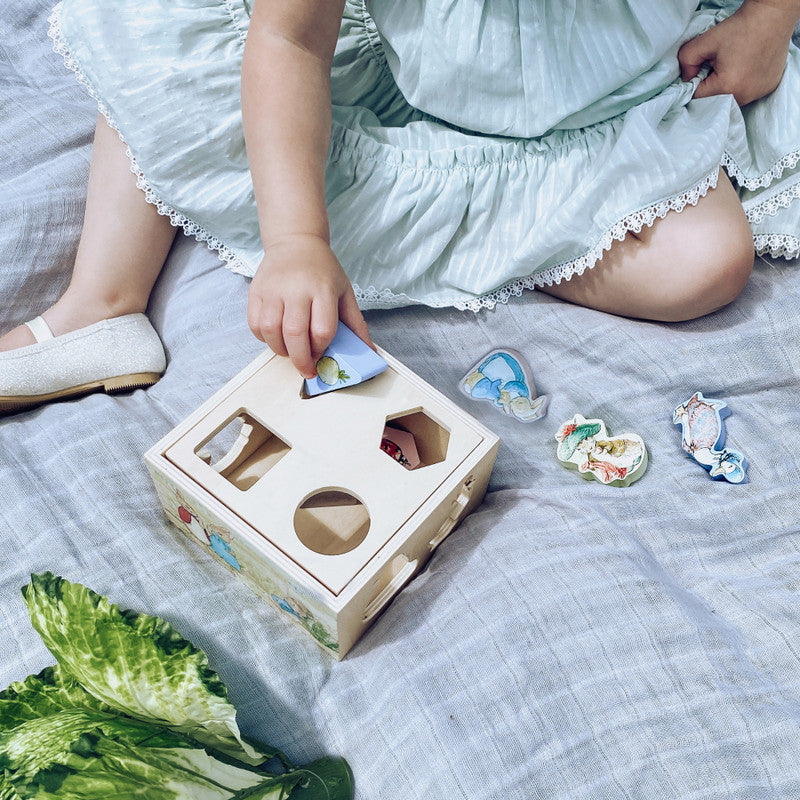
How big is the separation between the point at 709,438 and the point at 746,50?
387 mm

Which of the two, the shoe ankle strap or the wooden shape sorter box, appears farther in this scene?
the shoe ankle strap

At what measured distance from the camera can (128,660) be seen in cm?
51

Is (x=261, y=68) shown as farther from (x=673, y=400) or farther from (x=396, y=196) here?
(x=673, y=400)

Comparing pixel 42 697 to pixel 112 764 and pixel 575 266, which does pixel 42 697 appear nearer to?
pixel 112 764

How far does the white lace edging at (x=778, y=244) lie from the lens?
82cm

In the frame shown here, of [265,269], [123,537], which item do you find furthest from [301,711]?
[265,269]

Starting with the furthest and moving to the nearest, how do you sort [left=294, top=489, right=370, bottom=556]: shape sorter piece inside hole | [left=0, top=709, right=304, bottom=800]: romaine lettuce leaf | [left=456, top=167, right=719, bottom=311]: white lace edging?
1. [left=456, top=167, right=719, bottom=311]: white lace edging
2. [left=294, top=489, right=370, bottom=556]: shape sorter piece inside hole
3. [left=0, top=709, right=304, bottom=800]: romaine lettuce leaf

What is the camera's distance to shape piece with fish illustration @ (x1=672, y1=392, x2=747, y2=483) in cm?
73

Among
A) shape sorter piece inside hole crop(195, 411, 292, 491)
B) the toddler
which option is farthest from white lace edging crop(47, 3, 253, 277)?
shape sorter piece inside hole crop(195, 411, 292, 491)

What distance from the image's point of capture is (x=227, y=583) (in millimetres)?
672

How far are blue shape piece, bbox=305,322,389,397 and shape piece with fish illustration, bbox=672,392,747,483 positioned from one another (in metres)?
0.32

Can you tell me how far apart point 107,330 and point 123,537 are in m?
0.25

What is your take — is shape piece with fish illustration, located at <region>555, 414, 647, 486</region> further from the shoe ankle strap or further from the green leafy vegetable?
the shoe ankle strap

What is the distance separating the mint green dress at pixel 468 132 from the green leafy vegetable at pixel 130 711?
1.35 feet
